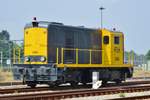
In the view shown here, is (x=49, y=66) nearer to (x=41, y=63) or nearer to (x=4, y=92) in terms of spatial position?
(x=41, y=63)

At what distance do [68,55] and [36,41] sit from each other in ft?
6.89

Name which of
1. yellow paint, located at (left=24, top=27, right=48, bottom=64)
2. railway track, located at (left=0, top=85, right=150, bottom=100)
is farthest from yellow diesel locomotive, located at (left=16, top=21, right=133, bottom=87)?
railway track, located at (left=0, top=85, right=150, bottom=100)

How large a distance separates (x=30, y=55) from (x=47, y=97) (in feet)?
22.3

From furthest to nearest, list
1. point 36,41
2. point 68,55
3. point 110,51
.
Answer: point 110,51
point 68,55
point 36,41

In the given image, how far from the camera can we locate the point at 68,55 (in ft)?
77.1

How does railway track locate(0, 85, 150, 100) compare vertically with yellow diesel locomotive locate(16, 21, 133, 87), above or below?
below

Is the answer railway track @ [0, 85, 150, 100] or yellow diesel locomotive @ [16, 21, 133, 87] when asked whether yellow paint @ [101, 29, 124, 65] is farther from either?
railway track @ [0, 85, 150, 100]

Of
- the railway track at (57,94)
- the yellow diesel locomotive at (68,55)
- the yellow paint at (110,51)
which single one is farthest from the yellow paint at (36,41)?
the yellow paint at (110,51)

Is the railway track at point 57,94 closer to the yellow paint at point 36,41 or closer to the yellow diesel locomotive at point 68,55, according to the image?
the yellow diesel locomotive at point 68,55

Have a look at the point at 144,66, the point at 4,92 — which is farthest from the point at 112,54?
the point at 144,66

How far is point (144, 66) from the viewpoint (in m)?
48.3

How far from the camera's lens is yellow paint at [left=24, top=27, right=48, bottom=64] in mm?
22578

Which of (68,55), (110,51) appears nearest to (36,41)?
(68,55)

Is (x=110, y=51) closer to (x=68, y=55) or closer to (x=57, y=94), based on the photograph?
(x=68, y=55)
